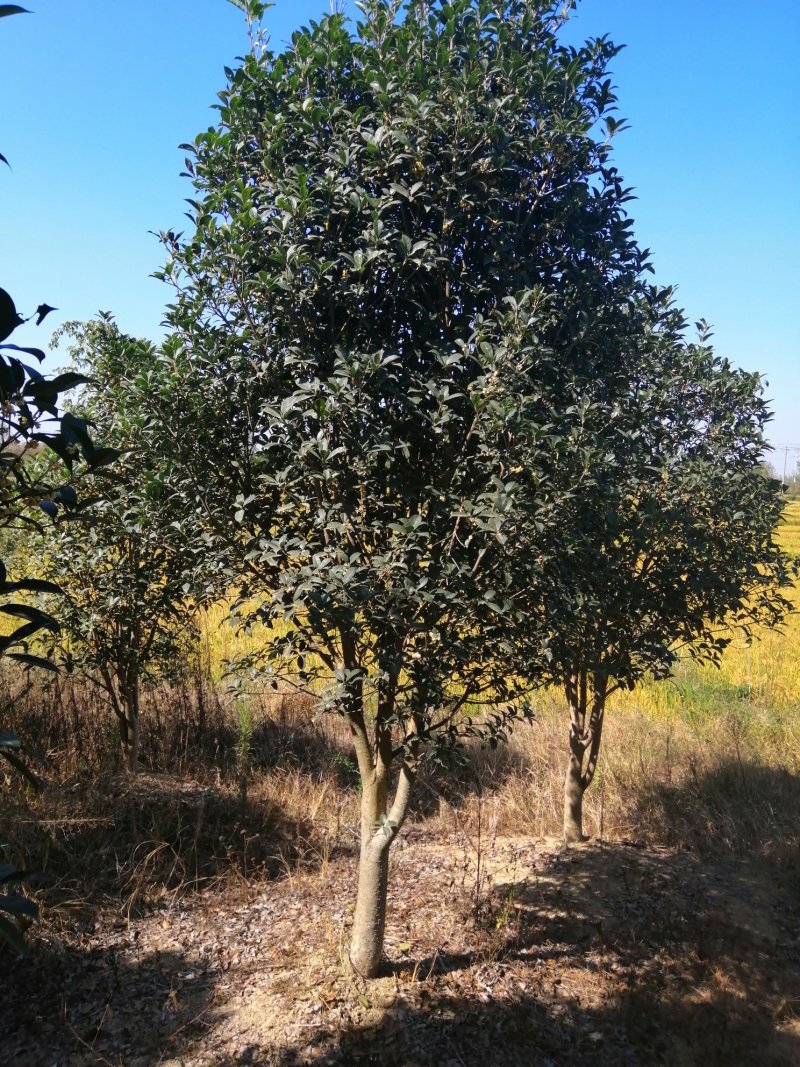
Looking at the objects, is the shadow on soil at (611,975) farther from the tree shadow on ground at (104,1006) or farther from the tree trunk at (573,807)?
the tree shadow on ground at (104,1006)

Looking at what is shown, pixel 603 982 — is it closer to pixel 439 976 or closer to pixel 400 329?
pixel 439 976

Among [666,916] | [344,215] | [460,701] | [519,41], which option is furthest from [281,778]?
[519,41]

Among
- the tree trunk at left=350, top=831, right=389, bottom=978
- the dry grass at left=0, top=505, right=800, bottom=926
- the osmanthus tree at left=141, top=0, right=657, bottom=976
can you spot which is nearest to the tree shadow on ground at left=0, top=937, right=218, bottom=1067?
the dry grass at left=0, top=505, right=800, bottom=926

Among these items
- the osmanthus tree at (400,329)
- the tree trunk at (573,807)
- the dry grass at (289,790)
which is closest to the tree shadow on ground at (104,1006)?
the dry grass at (289,790)

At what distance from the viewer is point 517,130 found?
3408mm

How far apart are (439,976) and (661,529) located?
2801 mm

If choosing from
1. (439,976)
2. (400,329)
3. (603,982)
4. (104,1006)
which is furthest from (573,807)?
(400,329)

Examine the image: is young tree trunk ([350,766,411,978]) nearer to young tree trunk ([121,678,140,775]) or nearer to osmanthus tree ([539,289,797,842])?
osmanthus tree ([539,289,797,842])

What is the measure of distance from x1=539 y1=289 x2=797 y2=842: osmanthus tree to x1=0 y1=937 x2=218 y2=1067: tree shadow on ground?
270 centimetres

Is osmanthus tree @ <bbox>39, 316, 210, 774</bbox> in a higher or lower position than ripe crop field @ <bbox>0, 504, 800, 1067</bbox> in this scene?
higher

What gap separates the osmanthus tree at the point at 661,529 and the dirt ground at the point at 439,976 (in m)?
1.27

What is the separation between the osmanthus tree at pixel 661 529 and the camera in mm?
3557

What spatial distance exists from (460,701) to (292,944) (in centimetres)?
213

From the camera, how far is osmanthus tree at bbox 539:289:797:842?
140 inches
